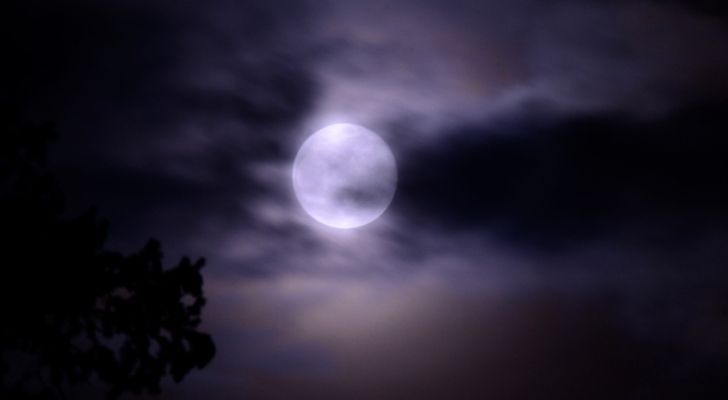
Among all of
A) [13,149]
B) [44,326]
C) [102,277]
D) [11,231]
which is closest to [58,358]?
[44,326]

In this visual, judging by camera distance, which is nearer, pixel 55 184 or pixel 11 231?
pixel 11 231

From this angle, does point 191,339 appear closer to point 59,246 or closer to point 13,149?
point 59,246

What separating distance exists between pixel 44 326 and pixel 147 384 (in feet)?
6.61

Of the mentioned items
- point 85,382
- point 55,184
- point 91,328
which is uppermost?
point 55,184

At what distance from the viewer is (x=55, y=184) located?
12.3 metres

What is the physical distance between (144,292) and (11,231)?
234cm

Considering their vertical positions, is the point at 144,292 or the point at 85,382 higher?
the point at 144,292

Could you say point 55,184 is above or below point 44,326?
above

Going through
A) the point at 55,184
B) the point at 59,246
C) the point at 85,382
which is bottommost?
the point at 85,382

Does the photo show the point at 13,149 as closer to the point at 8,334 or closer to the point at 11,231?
the point at 11,231

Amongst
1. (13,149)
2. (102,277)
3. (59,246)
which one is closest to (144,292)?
(102,277)

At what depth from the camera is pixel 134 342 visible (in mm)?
12289

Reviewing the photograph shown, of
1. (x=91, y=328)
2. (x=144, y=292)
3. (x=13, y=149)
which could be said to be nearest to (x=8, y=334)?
(x=91, y=328)

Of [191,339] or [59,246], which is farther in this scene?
[191,339]
